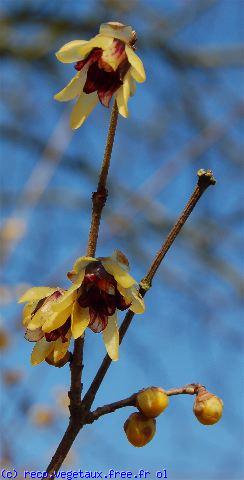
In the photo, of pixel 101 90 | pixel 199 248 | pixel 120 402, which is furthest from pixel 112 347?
pixel 199 248

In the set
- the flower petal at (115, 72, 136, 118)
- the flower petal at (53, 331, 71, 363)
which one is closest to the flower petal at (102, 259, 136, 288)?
the flower petal at (53, 331, 71, 363)

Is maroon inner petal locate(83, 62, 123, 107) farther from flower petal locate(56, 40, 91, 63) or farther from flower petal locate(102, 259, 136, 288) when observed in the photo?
flower petal locate(102, 259, 136, 288)

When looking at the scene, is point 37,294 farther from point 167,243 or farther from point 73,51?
point 73,51

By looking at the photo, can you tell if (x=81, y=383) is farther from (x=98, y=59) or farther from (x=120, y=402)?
(x=98, y=59)

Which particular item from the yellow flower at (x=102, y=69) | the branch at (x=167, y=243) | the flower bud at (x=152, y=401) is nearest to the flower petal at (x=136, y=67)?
the yellow flower at (x=102, y=69)

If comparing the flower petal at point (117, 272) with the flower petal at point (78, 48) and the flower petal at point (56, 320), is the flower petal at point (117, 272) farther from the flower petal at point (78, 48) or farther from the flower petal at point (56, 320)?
the flower petal at point (78, 48)

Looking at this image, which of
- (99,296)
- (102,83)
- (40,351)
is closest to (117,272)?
(99,296)

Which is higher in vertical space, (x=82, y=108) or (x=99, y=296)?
(x=82, y=108)
